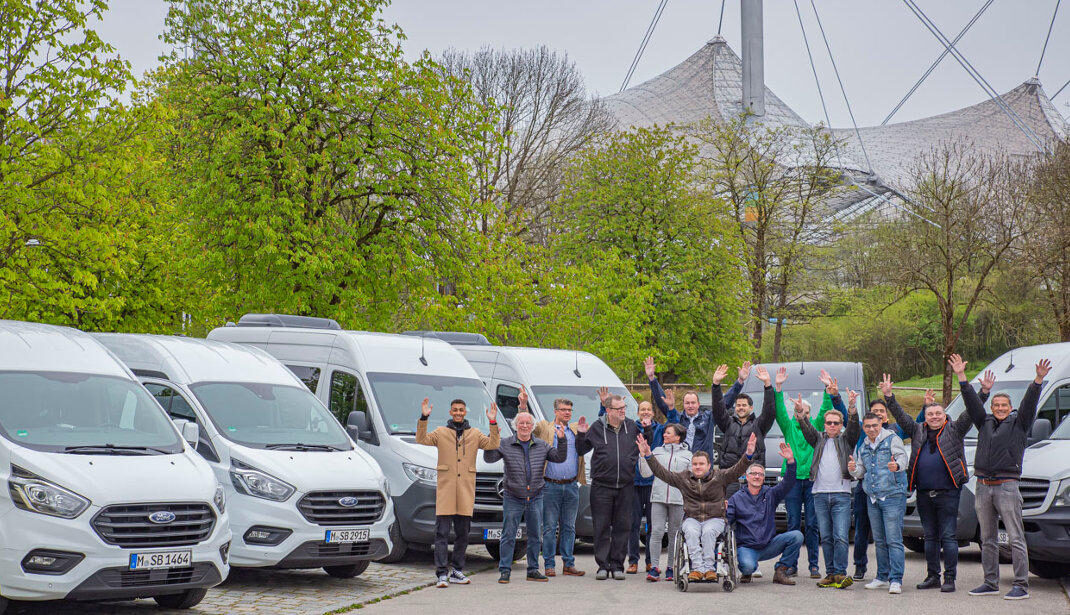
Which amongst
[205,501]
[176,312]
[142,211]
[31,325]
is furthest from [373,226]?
[205,501]

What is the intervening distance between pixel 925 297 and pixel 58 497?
47.6 meters

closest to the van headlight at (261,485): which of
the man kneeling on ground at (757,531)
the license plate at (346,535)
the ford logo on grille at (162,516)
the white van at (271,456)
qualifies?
the white van at (271,456)

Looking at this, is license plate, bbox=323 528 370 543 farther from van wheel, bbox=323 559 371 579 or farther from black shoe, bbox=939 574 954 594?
black shoe, bbox=939 574 954 594

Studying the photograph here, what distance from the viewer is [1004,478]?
1121 centimetres

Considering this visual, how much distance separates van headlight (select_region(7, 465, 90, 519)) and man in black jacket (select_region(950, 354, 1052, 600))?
25.9 feet

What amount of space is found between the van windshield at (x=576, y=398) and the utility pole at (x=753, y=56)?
5359cm

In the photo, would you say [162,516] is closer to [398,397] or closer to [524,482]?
[524,482]

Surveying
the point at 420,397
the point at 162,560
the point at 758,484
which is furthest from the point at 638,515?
the point at 162,560

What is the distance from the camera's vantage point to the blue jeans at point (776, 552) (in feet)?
39.0

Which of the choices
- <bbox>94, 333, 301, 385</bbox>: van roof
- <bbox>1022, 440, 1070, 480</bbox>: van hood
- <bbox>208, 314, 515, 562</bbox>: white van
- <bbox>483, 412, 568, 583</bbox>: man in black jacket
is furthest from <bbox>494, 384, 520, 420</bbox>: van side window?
<bbox>1022, 440, 1070, 480</bbox>: van hood

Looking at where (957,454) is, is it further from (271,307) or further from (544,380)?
(271,307)

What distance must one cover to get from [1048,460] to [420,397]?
264 inches

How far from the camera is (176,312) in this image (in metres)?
26.8

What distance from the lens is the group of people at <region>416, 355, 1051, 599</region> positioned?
11359mm
